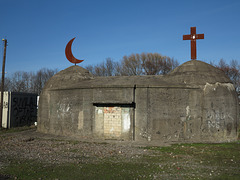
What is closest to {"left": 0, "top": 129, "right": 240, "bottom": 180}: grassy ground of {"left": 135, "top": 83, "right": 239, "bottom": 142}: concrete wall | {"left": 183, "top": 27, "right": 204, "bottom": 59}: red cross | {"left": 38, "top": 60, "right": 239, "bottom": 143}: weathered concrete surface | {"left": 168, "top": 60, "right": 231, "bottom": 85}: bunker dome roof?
{"left": 135, "top": 83, "right": 239, "bottom": 142}: concrete wall

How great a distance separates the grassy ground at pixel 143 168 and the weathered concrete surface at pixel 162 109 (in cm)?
333

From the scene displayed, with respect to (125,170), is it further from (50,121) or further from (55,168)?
(50,121)

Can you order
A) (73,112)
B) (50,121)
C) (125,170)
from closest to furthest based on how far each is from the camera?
(125,170), (73,112), (50,121)

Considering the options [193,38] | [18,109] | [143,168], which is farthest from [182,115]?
[18,109]

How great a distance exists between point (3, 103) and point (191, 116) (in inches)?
606

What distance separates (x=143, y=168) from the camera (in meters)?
7.16

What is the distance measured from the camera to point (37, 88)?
50562 mm

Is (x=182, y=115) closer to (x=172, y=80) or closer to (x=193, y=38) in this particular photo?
(x=172, y=80)

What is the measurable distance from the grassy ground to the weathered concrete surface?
10.9 feet

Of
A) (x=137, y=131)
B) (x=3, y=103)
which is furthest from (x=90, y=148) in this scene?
(x=3, y=103)

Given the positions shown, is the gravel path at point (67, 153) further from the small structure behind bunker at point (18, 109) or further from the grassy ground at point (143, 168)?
the small structure behind bunker at point (18, 109)

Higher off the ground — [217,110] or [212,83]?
[212,83]

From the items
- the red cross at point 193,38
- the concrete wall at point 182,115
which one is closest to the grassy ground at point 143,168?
the concrete wall at point 182,115

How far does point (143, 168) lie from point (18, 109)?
15981mm
